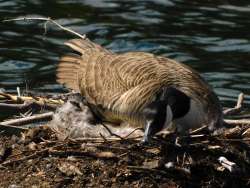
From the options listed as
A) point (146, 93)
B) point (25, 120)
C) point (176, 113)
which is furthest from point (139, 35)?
point (176, 113)

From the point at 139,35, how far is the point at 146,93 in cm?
771

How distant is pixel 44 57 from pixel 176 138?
759 cm

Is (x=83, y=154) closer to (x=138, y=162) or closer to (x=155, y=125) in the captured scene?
(x=138, y=162)

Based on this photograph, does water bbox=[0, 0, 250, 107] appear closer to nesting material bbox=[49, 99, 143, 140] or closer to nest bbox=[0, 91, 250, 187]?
nesting material bbox=[49, 99, 143, 140]

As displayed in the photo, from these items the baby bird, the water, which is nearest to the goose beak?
the baby bird

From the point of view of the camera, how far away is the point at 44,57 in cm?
1670

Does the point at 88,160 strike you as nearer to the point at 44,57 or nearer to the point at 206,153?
the point at 206,153

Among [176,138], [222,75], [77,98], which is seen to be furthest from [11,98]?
[222,75]

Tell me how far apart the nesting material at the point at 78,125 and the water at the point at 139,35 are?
4174 millimetres

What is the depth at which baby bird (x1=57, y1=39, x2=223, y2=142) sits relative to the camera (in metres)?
9.77

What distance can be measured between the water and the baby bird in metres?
3.47

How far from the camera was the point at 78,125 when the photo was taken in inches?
409

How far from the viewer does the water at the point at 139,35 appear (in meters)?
15.8

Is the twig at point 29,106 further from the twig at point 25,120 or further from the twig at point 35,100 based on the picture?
the twig at point 25,120
